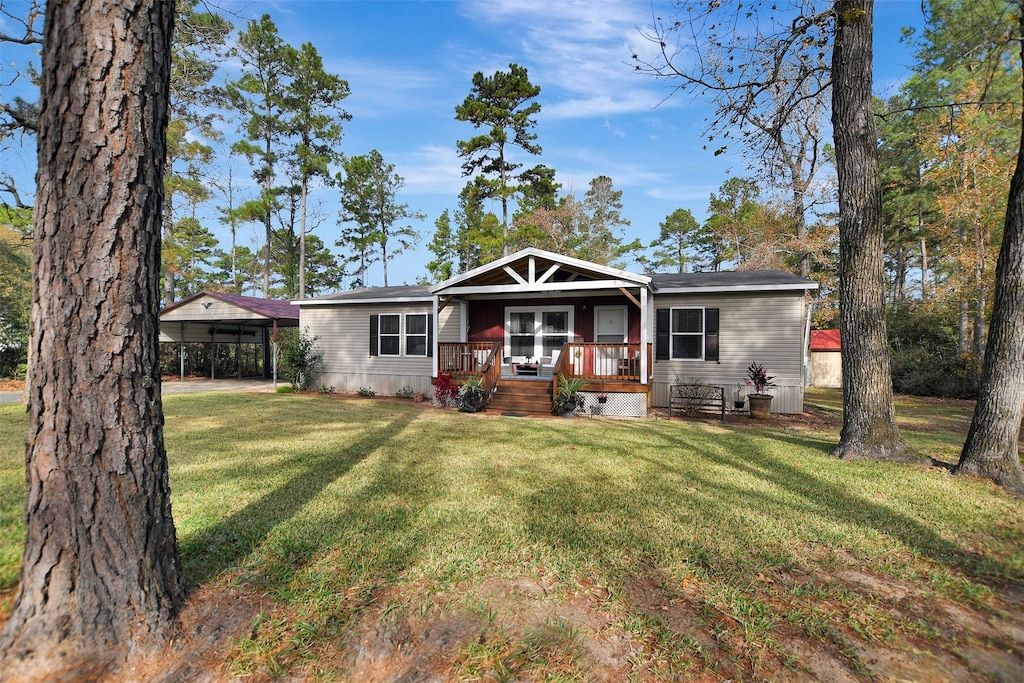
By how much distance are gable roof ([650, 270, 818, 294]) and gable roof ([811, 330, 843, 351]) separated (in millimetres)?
11418

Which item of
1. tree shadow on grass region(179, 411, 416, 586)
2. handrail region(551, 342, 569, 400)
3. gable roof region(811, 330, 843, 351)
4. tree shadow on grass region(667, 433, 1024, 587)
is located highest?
gable roof region(811, 330, 843, 351)

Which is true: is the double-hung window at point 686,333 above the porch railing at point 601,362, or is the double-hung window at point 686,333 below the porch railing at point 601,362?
above

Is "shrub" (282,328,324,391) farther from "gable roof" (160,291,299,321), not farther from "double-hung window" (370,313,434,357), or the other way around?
"double-hung window" (370,313,434,357)

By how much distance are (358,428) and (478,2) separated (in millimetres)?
7952

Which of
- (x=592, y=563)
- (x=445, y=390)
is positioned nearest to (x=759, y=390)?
(x=445, y=390)

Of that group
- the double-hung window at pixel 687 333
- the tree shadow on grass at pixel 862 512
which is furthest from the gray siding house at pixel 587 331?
the tree shadow on grass at pixel 862 512

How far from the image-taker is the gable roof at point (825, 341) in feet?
68.1

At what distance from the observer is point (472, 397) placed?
417 inches

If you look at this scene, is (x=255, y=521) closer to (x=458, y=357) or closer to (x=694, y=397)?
(x=458, y=357)

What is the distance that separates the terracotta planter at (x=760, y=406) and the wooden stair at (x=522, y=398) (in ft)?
14.9

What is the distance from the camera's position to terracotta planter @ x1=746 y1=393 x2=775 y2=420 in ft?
32.4

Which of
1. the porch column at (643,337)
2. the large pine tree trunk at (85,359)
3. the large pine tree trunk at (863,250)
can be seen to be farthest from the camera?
the porch column at (643,337)

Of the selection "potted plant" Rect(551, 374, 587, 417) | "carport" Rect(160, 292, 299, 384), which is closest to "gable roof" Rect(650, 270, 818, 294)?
"potted plant" Rect(551, 374, 587, 417)

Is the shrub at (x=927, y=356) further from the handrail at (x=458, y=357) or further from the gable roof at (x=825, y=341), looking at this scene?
the handrail at (x=458, y=357)
